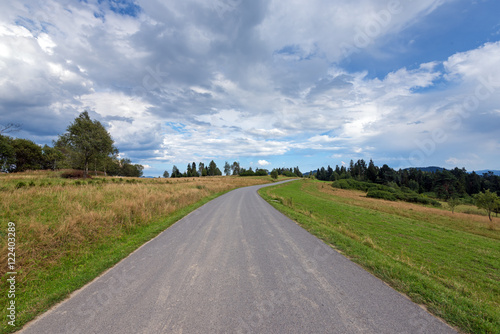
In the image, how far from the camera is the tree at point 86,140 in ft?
115

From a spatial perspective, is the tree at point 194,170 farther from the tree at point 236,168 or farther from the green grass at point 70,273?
the green grass at point 70,273

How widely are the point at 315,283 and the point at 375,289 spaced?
1282 mm

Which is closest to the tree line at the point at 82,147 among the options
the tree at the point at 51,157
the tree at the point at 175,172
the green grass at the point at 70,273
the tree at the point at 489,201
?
the tree at the point at 51,157

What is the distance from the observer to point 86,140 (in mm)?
35438

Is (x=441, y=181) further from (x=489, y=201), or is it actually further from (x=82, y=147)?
(x=82, y=147)

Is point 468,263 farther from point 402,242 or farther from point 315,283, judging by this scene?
point 315,283

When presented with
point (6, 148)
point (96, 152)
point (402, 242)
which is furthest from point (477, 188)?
point (6, 148)

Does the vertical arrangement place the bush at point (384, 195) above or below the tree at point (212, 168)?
below

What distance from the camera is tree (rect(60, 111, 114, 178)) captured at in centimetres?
3516

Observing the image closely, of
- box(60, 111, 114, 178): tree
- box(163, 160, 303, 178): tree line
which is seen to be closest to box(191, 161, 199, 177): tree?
box(163, 160, 303, 178): tree line

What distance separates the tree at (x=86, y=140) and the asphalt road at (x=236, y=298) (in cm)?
4042

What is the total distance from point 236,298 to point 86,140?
146 feet

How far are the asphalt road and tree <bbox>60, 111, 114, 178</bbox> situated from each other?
40425mm

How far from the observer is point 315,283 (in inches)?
171
